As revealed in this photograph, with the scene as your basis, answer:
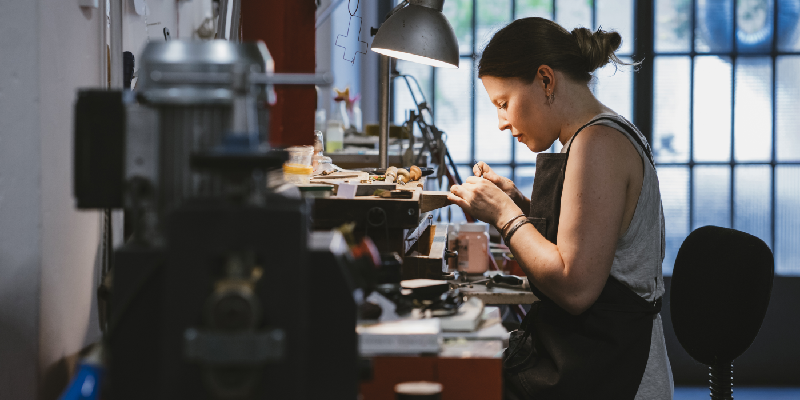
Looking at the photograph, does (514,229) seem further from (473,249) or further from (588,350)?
(473,249)

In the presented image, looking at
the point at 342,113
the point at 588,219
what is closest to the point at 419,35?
the point at 588,219

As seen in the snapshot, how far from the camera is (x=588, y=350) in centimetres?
127

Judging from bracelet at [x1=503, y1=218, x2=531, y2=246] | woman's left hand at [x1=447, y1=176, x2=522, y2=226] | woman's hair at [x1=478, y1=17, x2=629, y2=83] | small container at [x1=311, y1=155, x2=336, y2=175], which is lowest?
bracelet at [x1=503, y1=218, x2=531, y2=246]

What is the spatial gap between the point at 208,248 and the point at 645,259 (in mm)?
1009

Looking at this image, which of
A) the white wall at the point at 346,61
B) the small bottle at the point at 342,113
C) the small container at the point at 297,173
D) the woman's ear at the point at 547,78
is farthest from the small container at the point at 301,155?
the white wall at the point at 346,61

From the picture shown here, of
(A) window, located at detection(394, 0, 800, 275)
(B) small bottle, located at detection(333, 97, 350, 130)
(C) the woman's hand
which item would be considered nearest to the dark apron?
(C) the woman's hand

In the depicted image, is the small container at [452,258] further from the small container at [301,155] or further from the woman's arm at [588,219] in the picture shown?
the woman's arm at [588,219]

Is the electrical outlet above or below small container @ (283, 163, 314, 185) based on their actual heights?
above

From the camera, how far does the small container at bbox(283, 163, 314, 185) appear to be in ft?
5.20

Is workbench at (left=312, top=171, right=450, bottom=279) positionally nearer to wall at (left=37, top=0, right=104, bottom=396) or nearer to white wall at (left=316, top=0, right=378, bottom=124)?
wall at (left=37, top=0, right=104, bottom=396)

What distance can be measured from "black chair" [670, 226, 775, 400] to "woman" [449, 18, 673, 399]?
268 millimetres

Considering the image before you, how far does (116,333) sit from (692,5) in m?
4.09

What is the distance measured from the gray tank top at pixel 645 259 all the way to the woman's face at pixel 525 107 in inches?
5.6

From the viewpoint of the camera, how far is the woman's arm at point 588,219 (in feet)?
4.04
